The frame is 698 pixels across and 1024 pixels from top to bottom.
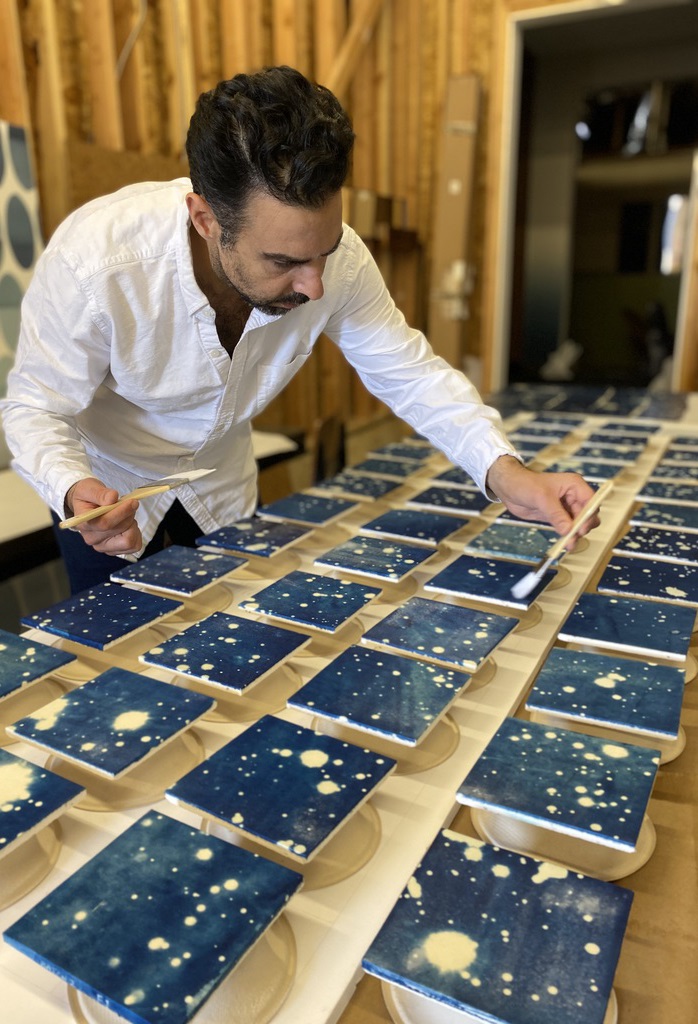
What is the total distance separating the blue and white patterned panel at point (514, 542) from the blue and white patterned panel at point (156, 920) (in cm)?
77

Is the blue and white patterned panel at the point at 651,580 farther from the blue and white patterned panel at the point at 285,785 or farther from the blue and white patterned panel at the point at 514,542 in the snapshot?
the blue and white patterned panel at the point at 285,785

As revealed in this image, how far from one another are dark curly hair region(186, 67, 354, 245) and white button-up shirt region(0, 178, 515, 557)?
20cm

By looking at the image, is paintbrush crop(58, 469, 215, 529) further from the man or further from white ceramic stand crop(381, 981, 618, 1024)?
white ceramic stand crop(381, 981, 618, 1024)

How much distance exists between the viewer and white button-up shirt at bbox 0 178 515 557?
118cm

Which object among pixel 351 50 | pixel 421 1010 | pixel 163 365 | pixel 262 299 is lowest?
pixel 421 1010

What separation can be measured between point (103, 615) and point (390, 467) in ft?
3.22

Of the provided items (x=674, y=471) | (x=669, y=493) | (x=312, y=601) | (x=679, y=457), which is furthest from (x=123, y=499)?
(x=679, y=457)

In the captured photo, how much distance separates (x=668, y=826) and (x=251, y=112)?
1.01 m

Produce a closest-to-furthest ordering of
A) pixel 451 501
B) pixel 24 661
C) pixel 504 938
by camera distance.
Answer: pixel 504 938, pixel 24 661, pixel 451 501

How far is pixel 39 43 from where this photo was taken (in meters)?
2.83

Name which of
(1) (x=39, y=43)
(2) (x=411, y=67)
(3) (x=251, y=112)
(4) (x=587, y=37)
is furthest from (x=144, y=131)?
(4) (x=587, y=37)

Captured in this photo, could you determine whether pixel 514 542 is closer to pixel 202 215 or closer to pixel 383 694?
pixel 383 694

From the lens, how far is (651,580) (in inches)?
46.8

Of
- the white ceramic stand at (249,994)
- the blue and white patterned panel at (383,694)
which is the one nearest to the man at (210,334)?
the blue and white patterned panel at (383,694)
